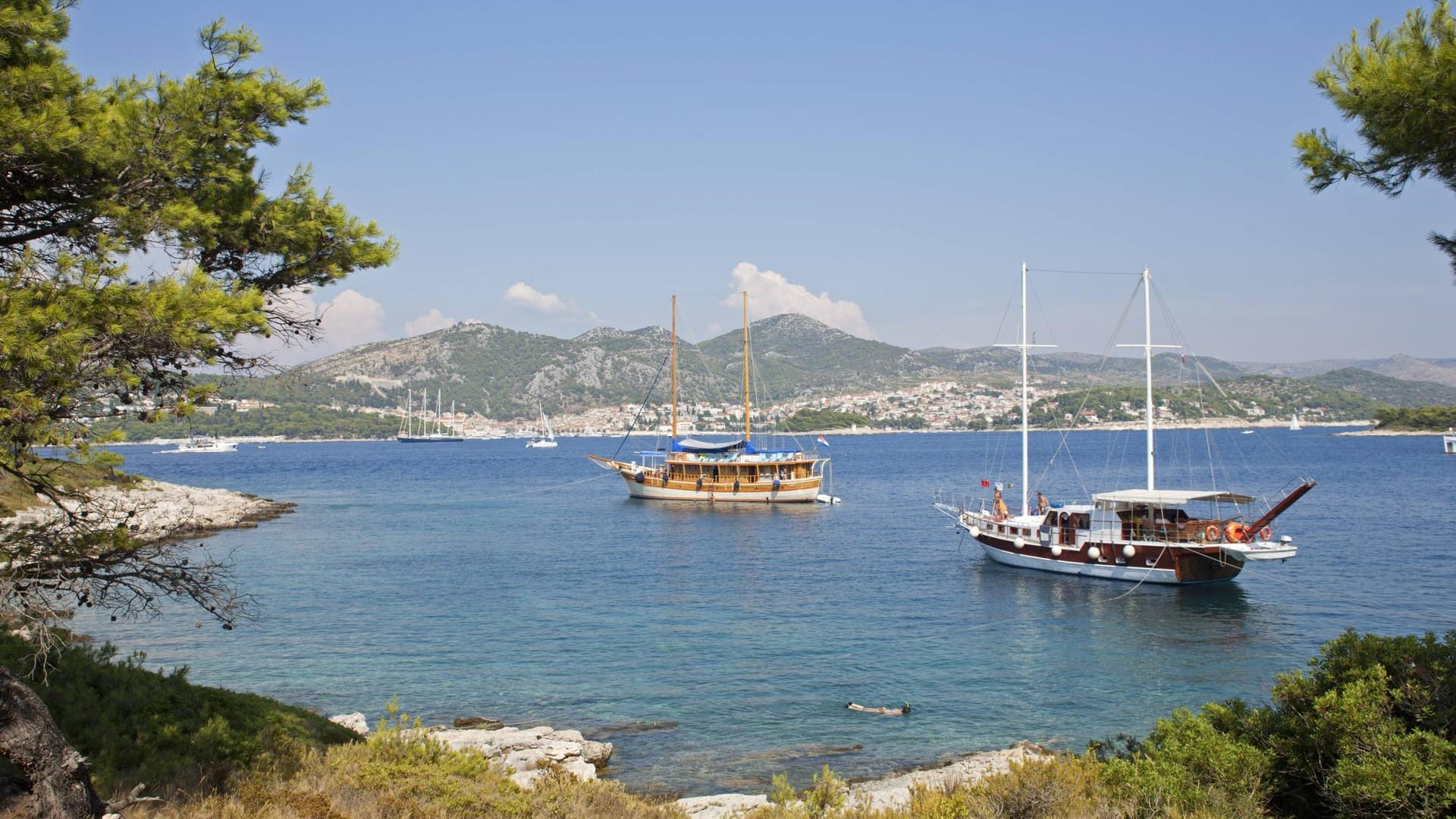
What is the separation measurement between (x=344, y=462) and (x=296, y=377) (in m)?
116

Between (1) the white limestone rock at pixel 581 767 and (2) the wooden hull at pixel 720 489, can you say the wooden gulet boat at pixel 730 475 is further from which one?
(1) the white limestone rock at pixel 581 767

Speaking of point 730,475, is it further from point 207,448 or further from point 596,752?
point 207,448

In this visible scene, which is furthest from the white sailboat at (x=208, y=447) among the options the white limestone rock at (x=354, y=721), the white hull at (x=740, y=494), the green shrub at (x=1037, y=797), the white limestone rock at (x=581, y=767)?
the green shrub at (x=1037, y=797)

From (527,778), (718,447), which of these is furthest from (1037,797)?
(718,447)

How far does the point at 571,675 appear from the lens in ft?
61.3

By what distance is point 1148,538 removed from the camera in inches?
1110

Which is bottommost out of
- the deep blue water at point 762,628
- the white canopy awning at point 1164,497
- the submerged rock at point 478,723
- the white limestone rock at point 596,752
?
the deep blue water at point 762,628

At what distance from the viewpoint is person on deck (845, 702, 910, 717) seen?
16094mm

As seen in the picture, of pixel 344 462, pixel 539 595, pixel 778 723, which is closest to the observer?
pixel 778 723

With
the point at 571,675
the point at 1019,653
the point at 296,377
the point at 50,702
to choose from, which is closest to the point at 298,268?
the point at 296,377

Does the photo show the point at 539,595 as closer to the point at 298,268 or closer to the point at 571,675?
the point at 571,675

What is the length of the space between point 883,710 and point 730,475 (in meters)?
43.0

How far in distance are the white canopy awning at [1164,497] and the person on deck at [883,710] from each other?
14.6 meters

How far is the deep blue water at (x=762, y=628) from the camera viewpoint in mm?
15898
